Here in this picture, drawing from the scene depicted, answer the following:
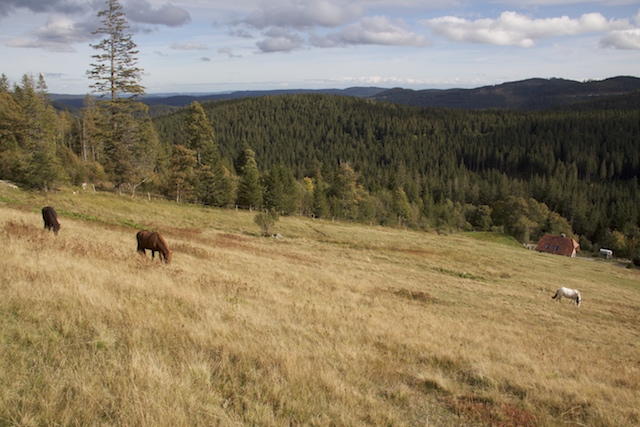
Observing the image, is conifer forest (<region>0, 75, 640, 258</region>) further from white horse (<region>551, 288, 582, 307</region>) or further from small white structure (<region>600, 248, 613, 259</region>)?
white horse (<region>551, 288, 582, 307</region>)

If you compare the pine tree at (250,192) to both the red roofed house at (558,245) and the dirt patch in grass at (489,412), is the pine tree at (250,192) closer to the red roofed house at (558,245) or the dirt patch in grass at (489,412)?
the dirt patch in grass at (489,412)

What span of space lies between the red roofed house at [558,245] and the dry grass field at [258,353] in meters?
70.3

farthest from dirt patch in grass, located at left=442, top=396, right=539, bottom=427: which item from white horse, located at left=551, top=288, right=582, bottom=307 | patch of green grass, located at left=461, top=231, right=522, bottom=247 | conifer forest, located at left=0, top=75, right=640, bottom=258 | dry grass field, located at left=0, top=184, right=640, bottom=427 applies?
patch of green grass, located at left=461, top=231, right=522, bottom=247

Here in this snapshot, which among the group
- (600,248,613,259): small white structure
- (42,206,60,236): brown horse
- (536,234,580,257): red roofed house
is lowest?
(600,248,613,259): small white structure

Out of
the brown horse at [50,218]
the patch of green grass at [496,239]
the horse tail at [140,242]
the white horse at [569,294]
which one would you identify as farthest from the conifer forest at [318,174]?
the white horse at [569,294]

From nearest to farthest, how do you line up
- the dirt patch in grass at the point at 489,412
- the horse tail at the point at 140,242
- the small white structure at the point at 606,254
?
the dirt patch in grass at the point at 489,412, the horse tail at the point at 140,242, the small white structure at the point at 606,254

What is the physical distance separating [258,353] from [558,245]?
9051cm

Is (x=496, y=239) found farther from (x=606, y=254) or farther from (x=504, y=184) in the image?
(x=504, y=184)

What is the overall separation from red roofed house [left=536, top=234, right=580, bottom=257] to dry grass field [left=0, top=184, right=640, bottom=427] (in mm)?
70296

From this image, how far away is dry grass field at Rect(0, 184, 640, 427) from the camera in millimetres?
4801

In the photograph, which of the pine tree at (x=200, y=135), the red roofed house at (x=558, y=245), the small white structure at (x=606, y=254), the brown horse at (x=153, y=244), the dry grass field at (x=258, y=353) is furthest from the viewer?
the small white structure at (x=606, y=254)

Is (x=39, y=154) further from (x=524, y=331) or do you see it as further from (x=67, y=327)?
(x=524, y=331)

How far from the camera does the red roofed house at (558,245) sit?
3093 inches

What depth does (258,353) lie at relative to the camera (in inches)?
263
